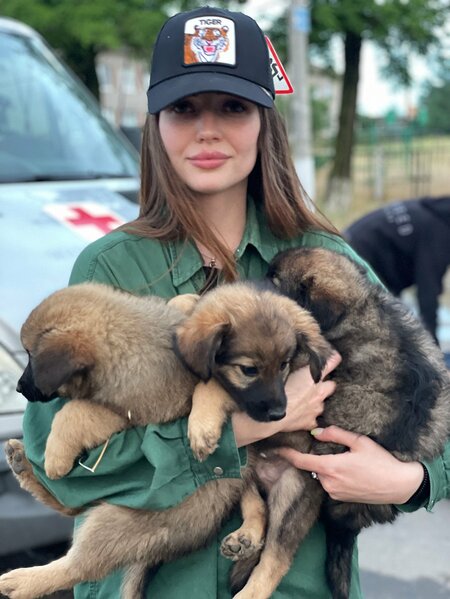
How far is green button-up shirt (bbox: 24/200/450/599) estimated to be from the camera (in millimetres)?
2156

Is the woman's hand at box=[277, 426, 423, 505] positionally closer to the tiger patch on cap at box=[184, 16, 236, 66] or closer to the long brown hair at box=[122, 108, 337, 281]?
the long brown hair at box=[122, 108, 337, 281]

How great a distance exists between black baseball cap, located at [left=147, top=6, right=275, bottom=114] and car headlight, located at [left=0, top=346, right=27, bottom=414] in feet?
5.44

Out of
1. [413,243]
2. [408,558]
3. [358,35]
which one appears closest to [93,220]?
[408,558]

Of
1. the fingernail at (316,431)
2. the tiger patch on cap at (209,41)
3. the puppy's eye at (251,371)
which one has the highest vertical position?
the tiger patch on cap at (209,41)

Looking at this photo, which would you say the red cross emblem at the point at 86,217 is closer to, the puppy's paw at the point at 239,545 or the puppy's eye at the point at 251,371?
the puppy's eye at the point at 251,371

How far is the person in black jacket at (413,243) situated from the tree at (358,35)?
491 inches

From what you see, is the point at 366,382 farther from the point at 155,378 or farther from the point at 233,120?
the point at 233,120

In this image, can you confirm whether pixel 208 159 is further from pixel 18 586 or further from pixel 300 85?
pixel 300 85

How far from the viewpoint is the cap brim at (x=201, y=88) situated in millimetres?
2385

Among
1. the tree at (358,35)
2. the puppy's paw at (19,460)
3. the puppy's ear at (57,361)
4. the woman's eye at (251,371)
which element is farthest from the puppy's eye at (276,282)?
the tree at (358,35)

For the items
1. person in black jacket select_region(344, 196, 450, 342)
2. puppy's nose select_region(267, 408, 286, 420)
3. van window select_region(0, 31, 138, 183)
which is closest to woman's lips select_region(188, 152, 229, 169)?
puppy's nose select_region(267, 408, 286, 420)

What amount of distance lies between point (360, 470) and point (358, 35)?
63.8 ft

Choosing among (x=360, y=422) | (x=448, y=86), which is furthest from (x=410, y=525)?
(x=448, y=86)

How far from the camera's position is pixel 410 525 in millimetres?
5461
